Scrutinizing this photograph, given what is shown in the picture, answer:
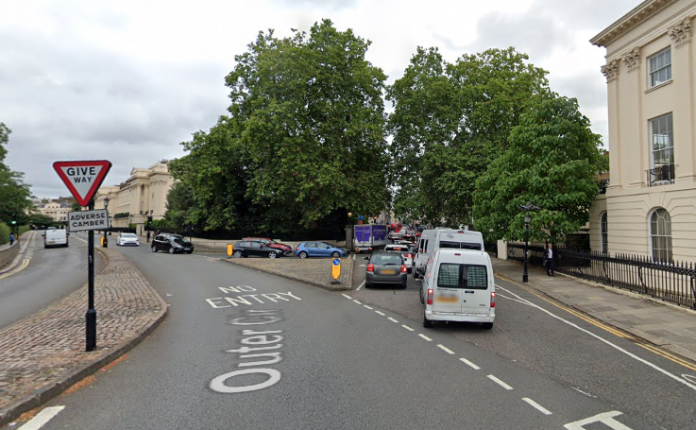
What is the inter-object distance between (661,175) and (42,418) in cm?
2257

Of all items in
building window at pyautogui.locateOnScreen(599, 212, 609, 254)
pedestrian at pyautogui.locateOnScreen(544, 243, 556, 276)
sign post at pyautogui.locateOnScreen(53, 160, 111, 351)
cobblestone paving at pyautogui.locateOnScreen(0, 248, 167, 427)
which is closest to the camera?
cobblestone paving at pyautogui.locateOnScreen(0, 248, 167, 427)

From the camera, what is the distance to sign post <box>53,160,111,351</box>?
6.73m

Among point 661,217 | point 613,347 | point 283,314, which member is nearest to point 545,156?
point 661,217

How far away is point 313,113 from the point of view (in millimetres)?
33562

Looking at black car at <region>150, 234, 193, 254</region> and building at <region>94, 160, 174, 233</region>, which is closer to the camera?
black car at <region>150, 234, 193, 254</region>

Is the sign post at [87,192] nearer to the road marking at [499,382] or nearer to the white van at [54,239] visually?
the road marking at [499,382]

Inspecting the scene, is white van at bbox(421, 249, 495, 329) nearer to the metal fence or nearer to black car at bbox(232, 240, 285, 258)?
the metal fence

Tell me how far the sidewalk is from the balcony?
5666 mm

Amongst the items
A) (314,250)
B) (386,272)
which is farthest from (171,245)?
(386,272)

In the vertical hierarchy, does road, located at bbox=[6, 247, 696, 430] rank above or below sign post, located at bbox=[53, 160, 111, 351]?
below

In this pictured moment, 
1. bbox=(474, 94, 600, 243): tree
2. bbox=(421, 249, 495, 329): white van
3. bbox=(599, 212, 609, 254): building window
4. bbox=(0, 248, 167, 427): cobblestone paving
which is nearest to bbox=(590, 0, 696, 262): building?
bbox=(599, 212, 609, 254): building window

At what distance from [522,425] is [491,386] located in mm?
1167

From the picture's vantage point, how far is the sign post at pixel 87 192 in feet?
22.1

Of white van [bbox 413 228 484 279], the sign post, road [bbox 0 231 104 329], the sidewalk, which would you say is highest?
the sign post
